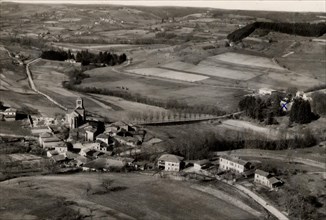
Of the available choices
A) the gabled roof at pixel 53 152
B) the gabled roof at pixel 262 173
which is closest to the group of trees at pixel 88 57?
the gabled roof at pixel 53 152

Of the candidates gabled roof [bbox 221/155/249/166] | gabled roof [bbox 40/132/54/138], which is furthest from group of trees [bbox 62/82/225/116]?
gabled roof [bbox 40/132/54/138]

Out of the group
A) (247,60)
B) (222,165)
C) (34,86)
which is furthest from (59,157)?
(247,60)

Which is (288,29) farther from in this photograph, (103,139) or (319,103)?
(103,139)

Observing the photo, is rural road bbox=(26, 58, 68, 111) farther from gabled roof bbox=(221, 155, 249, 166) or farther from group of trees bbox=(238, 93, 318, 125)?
gabled roof bbox=(221, 155, 249, 166)

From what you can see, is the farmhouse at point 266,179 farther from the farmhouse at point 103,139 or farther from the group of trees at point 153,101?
the group of trees at point 153,101

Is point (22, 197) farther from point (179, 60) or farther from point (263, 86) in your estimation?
point (179, 60)
